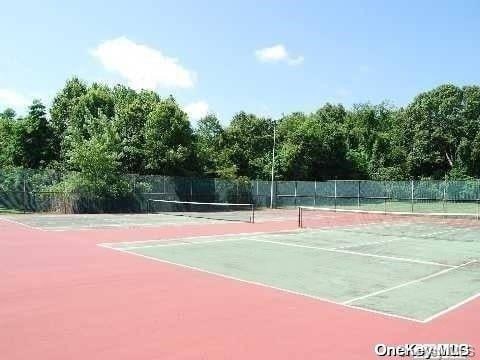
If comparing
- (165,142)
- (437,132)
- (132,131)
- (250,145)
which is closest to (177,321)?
(165,142)

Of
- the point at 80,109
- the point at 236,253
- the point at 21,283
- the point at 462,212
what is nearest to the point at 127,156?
Answer: the point at 80,109

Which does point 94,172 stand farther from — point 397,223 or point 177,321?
point 177,321

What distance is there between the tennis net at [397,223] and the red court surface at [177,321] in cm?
1337

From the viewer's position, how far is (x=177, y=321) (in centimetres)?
757

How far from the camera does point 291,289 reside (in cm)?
1022

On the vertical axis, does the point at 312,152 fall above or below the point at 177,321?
above

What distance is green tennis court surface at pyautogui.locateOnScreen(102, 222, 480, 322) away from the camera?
379 inches

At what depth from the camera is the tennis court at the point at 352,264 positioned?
31.5 feet

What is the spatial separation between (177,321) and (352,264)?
7.13 metres

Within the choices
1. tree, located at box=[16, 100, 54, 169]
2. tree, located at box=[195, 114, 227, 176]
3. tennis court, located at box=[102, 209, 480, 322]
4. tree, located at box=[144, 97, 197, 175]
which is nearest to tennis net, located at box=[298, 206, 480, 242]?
tennis court, located at box=[102, 209, 480, 322]

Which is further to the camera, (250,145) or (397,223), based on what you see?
(250,145)

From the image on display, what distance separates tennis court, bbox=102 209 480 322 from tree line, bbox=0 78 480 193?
2009cm

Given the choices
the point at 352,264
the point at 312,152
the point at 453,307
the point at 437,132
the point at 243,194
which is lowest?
the point at 453,307

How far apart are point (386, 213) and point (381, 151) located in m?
32.4
